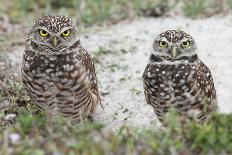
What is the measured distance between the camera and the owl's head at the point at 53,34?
5.40m

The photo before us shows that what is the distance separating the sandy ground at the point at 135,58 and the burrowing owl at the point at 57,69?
0.54 meters

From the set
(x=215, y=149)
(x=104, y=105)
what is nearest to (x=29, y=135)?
(x=215, y=149)

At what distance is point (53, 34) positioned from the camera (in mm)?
5383

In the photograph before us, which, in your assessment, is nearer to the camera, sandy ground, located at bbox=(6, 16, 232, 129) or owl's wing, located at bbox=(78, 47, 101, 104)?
owl's wing, located at bbox=(78, 47, 101, 104)

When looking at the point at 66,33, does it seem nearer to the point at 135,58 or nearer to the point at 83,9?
the point at 135,58

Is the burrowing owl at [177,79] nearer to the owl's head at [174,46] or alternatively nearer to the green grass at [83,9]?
the owl's head at [174,46]

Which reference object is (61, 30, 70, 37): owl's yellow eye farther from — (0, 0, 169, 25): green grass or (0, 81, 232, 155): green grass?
(0, 0, 169, 25): green grass

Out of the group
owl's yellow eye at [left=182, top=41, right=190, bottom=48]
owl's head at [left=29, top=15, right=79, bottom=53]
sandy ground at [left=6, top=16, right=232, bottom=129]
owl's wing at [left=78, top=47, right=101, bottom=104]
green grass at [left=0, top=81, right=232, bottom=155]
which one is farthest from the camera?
sandy ground at [left=6, top=16, right=232, bottom=129]

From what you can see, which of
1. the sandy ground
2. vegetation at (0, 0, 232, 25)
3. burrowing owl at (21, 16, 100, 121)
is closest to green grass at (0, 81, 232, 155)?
burrowing owl at (21, 16, 100, 121)

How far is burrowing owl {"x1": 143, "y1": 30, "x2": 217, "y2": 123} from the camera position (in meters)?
5.01

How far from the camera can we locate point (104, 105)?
6371 millimetres

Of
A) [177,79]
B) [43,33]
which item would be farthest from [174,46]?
[43,33]

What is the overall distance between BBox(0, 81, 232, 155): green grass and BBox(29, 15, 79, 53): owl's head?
4.67ft

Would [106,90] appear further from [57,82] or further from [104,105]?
[57,82]
